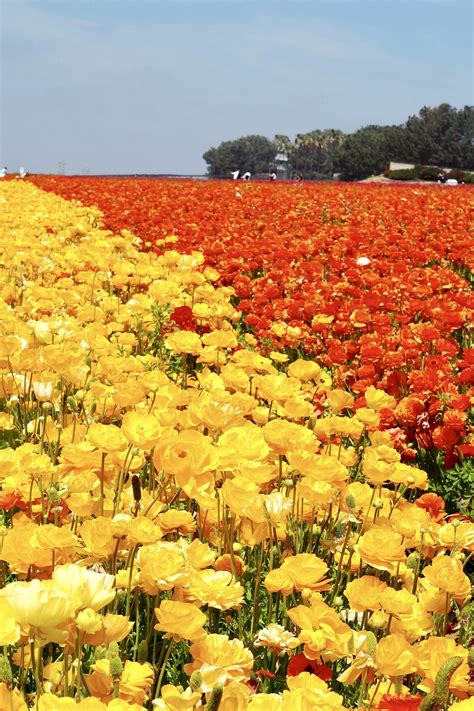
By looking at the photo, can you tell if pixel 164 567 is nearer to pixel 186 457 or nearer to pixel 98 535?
pixel 98 535

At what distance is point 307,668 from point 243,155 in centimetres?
11511

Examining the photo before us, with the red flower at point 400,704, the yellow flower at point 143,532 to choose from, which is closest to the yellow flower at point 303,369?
the yellow flower at point 143,532

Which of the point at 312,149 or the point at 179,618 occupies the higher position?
the point at 312,149

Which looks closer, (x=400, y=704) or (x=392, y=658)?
(x=400, y=704)

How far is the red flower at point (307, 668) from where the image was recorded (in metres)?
1.72

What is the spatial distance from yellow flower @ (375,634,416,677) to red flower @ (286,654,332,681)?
15 centimetres

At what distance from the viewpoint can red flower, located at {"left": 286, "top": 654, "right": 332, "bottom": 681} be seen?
5.63 ft

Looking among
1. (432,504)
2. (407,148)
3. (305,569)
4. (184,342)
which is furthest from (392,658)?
(407,148)

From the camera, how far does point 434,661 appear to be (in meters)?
1.62

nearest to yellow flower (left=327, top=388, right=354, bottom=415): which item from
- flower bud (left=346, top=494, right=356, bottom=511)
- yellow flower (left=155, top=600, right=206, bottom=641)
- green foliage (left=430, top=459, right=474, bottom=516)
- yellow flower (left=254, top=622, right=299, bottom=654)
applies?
green foliage (left=430, top=459, right=474, bottom=516)

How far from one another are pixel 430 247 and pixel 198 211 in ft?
14.4

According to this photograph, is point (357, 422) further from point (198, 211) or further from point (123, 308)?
point (198, 211)

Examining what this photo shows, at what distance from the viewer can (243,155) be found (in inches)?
4466

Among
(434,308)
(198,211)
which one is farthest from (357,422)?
(198,211)
